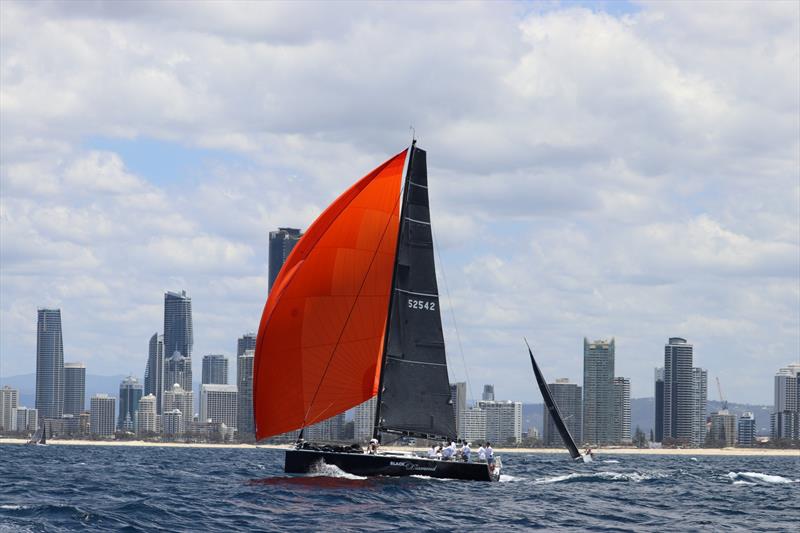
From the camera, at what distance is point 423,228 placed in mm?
56094

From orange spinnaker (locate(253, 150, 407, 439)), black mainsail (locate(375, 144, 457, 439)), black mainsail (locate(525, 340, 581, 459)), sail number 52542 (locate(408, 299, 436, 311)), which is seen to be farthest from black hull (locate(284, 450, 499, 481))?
black mainsail (locate(525, 340, 581, 459))

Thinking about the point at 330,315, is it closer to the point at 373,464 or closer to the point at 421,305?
the point at 421,305

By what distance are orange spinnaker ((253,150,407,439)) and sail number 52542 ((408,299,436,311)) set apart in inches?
45.1

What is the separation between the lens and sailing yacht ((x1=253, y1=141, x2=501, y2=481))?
2125 inches

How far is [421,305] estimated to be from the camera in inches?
2192

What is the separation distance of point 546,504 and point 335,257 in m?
13.1

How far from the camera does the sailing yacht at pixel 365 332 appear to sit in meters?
54.0

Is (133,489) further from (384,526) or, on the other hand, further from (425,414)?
(384,526)

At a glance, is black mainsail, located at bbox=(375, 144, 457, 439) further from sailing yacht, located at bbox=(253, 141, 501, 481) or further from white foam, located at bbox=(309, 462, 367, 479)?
white foam, located at bbox=(309, 462, 367, 479)

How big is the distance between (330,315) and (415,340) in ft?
13.0

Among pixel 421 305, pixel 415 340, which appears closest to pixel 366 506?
pixel 415 340

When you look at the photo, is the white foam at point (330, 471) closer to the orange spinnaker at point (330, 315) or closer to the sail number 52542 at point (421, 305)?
the orange spinnaker at point (330, 315)

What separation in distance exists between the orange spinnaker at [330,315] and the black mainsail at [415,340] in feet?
2.00

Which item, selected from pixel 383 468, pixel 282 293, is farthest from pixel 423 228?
pixel 383 468
